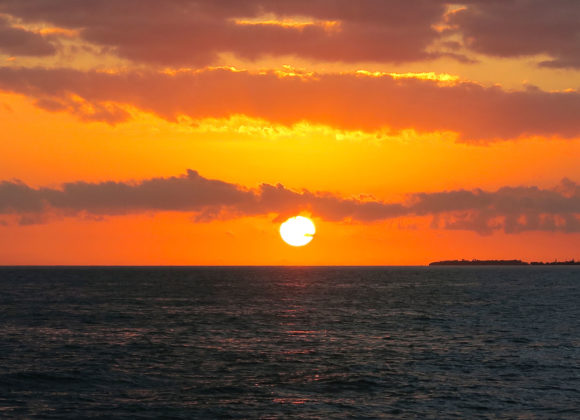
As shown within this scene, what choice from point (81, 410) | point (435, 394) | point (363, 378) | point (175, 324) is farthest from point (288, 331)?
point (81, 410)

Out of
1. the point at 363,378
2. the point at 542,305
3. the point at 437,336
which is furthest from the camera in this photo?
the point at 542,305

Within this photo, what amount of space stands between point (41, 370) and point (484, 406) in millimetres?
31922

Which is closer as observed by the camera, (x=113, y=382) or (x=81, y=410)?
(x=81, y=410)

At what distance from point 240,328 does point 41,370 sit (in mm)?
31533

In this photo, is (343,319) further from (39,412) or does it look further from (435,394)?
(39,412)

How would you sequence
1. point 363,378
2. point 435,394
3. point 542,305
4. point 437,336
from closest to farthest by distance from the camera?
1. point 435,394
2. point 363,378
3. point 437,336
4. point 542,305

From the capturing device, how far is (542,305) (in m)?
121

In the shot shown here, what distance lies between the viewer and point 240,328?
79625 mm

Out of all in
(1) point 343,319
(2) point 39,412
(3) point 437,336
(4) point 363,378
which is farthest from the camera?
(1) point 343,319

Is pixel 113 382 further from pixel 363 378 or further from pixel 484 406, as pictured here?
pixel 484 406

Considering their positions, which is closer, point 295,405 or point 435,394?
point 295,405

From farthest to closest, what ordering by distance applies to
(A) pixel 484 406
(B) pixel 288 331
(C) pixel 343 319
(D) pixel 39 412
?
(C) pixel 343 319, (B) pixel 288 331, (A) pixel 484 406, (D) pixel 39 412

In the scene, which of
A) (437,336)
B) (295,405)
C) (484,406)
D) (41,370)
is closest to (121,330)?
(41,370)

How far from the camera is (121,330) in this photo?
253ft
